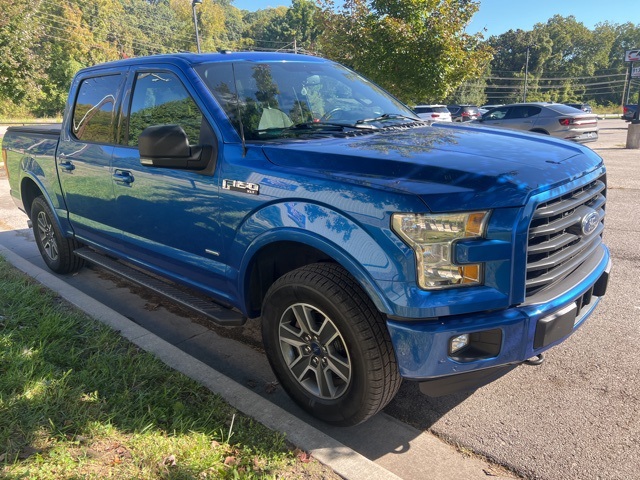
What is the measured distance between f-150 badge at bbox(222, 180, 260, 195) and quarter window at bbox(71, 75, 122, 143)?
1664 millimetres

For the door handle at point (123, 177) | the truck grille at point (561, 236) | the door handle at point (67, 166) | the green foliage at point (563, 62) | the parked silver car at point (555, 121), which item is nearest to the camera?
the truck grille at point (561, 236)

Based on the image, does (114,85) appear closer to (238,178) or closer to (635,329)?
(238,178)

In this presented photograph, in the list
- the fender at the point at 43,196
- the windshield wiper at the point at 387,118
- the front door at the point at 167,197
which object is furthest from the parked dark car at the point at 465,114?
the front door at the point at 167,197

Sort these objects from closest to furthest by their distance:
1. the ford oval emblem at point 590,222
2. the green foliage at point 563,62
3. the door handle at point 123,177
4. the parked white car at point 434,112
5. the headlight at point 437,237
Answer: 1. the headlight at point 437,237
2. the ford oval emblem at point 590,222
3. the door handle at point 123,177
4. the parked white car at point 434,112
5. the green foliage at point 563,62

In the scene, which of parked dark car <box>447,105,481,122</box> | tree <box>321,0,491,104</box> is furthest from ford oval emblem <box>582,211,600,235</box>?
parked dark car <box>447,105,481,122</box>

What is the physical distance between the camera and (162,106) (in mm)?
3695

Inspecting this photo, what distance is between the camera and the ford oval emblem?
2.77 m

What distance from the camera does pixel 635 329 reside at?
3.77m

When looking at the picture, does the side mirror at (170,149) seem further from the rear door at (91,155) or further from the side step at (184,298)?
the rear door at (91,155)

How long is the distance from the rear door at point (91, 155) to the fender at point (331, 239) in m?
1.83

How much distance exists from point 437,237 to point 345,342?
0.73 metres

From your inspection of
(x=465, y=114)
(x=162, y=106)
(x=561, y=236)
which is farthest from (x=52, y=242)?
(x=465, y=114)

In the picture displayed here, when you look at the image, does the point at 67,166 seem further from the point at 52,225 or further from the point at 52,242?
the point at 52,242

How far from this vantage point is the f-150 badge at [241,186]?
285 cm
